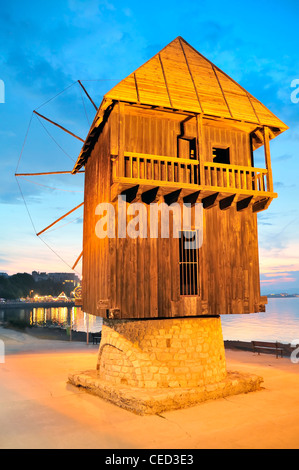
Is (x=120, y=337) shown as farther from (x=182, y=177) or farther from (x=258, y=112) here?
(x=258, y=112)

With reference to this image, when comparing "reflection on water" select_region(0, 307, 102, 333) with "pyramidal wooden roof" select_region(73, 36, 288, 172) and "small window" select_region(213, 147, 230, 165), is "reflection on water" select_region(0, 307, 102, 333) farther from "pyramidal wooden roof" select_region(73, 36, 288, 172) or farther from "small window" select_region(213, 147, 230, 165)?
"pyramidal wooden roof" select_region(73, 36, 288, 172)

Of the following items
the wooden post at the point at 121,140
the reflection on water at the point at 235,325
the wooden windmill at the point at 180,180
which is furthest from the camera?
the reflection on water at the point at 235,325

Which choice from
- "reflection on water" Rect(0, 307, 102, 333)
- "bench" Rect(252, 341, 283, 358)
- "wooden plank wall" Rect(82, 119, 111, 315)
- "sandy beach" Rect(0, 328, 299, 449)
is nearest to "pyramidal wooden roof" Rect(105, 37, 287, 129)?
"wooden plank wall" Rect(82, 119, 111, 315)

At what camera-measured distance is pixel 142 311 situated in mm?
12953

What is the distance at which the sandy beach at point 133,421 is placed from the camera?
30.5 feet

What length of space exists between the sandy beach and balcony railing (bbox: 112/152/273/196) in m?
7.58

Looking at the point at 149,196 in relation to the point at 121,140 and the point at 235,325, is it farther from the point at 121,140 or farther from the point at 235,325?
the point at 235,325

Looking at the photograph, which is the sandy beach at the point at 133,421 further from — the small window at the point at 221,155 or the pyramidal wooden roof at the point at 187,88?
the pyramidal wooden roof at the point at 187,88

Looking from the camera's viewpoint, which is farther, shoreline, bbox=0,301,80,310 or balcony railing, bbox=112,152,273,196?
shoreline, bbox=0,301,80,310

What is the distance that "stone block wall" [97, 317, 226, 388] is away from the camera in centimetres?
1277

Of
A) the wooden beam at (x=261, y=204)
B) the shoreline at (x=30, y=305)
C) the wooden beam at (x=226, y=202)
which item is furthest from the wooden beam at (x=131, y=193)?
the shoreline at (x=30, y=305)

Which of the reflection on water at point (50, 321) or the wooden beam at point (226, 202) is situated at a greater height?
the wooden beam at point (226, 202)

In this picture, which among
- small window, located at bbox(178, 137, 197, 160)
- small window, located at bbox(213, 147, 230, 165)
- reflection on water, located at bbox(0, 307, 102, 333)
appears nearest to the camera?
small window, located at bbox(178, 137, 197, 160)
